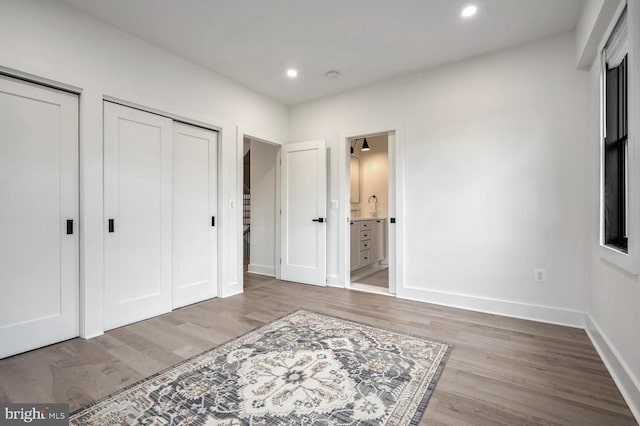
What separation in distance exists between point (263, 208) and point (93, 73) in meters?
2.98

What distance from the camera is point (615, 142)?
7.39ft

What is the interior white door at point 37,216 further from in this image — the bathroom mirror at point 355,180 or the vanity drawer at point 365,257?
the bathroom mirror at point 355,180

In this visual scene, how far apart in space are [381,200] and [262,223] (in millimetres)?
2697

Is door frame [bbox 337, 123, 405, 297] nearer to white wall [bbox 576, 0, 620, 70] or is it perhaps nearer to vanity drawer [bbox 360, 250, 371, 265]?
vanity drawer [bbox 360, 250, 371, 265]

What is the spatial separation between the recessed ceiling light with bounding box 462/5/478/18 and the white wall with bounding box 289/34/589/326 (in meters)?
0.82

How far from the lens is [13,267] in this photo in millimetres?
2242

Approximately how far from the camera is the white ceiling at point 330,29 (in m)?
2.51

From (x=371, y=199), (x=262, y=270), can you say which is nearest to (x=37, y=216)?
(x=262, y=270)

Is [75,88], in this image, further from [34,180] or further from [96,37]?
[34,180]

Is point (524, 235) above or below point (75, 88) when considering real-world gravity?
below

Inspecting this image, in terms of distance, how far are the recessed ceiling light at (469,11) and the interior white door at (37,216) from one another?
346 cm

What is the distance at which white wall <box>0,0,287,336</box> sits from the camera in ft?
7.44

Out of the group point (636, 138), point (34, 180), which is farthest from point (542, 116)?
point (34, 180)

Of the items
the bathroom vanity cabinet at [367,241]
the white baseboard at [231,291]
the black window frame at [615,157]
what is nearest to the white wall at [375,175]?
the bathroom vanity cabinet at [367,241]
